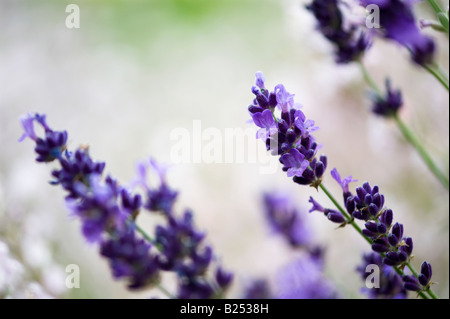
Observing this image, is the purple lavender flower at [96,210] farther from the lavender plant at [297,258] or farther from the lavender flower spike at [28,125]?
the lavender plant at [297,258]

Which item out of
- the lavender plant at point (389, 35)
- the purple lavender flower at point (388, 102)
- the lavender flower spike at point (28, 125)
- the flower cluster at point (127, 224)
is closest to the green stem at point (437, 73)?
the lavender plant at point (389, 35)

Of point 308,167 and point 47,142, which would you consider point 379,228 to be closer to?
point 308,167

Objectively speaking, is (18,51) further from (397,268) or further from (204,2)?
(397,268)

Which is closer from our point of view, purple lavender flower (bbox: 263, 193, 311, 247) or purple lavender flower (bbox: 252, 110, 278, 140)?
purple lavender flower (bbox: 252, 110, 278, 140)

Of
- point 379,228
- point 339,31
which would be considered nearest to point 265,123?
point 379,228

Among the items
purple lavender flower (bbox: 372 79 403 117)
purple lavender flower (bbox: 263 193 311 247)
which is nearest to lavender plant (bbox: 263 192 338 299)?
purple lavender flower (bbox: 263 193 311 247)

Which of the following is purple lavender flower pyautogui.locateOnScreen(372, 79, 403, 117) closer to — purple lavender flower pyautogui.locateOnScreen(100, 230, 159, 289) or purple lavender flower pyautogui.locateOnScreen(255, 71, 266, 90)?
purple lavender flower pyautogui.locateOnScreen(255, 71, 266, 90)
